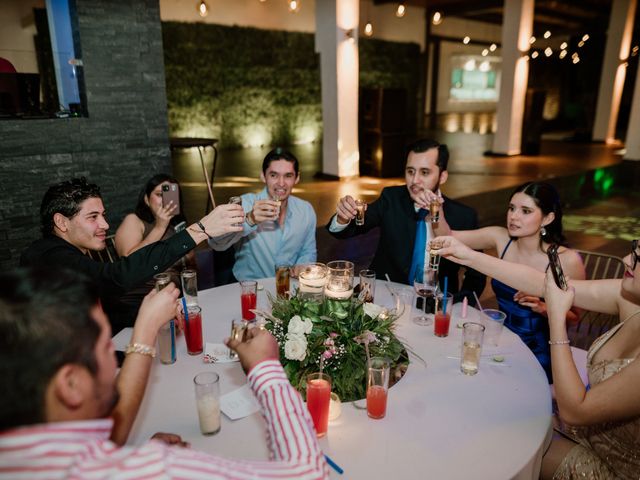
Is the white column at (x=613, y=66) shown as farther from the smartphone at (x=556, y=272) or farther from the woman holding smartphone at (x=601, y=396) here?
the smartphone at (x=556, y=272)

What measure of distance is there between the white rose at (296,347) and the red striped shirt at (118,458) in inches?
17.7

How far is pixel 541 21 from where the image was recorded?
1659cm

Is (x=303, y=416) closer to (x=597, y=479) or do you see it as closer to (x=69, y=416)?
(x=69, y=416)

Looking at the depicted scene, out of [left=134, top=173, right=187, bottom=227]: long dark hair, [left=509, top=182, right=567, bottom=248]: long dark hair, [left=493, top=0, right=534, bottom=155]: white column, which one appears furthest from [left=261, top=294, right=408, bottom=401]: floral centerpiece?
[left=493, top=0, right=534, bottom=155]: white column

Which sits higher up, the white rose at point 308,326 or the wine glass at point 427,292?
the white rose at point 308,326

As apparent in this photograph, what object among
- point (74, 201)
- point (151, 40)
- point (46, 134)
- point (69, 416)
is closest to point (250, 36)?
point (151, 40)

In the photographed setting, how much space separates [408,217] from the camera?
9.68 feet

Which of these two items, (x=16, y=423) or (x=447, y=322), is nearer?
(x=16, y=423)

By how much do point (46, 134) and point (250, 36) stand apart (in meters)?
8.67

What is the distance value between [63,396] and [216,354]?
958 millimetres

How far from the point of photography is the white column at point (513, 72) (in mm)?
9828

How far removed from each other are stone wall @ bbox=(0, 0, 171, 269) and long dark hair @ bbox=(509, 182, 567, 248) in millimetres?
3399

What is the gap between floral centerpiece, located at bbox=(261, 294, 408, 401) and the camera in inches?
58.5

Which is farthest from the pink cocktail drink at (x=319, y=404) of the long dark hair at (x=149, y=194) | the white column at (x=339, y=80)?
the white column at (x=339, y=80)
